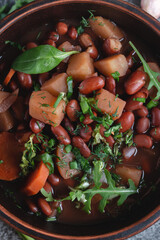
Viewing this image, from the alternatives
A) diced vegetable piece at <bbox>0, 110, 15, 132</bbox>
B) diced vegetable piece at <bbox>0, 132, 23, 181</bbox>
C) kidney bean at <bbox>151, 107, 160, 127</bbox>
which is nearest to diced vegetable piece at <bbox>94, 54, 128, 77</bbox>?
kidney bean at <bbox>151, 107, 160, 127</bbox>

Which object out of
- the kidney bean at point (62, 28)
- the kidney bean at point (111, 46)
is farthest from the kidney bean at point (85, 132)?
the kidney bean at point (62, 28)

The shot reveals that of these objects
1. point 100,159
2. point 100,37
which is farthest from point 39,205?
point 100,37

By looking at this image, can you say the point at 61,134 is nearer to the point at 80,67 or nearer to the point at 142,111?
the point at 80,67

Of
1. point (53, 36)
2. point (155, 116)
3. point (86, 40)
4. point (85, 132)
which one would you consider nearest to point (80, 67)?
point (86, 40)

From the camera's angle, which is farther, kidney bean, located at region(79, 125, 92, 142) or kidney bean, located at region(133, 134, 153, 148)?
kidney bean, located at region(133, 134, 153, 148)

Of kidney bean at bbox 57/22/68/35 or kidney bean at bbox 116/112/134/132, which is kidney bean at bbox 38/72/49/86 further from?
kidney bean at bbox 116/112/134/132

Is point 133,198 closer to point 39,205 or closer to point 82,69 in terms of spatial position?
point 39,205
